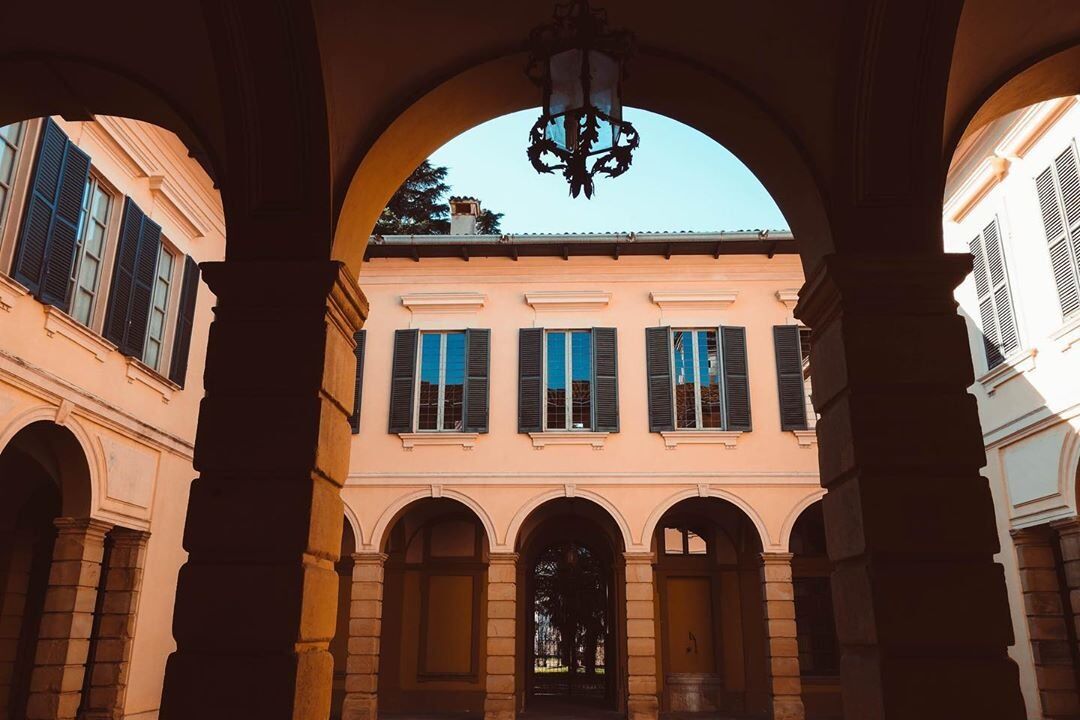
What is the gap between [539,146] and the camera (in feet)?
11.6

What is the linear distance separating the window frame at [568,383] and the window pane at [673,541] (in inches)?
136

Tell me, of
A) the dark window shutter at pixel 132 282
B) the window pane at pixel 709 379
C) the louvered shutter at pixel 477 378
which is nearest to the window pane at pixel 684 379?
the window pane at pixel 709 379

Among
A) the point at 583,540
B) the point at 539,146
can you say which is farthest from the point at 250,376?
the point at 583,540

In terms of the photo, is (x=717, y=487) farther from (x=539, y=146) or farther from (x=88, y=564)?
(x=539, y=146)

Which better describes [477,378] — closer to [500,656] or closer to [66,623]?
[500,656]

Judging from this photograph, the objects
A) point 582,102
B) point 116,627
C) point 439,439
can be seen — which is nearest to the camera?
point 582,102

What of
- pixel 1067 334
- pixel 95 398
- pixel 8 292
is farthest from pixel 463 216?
pixel 1067 334

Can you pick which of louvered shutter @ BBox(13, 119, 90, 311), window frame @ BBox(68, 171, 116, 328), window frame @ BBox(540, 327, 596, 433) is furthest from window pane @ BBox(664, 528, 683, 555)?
louvered shutter @ BBox(13, 119, 90, 311)

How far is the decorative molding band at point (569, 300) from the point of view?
53.7 feet

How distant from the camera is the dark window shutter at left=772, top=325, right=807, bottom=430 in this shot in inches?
617

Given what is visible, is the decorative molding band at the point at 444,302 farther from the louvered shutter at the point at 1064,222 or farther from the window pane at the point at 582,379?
the louvered shutter at the point at 1064,222

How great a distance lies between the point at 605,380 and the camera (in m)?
16.0

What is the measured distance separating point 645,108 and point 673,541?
13.5 metres

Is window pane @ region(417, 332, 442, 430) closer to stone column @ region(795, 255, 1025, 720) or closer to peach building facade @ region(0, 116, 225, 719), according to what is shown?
peach building facade @ region(0, 116, 225, 719)
